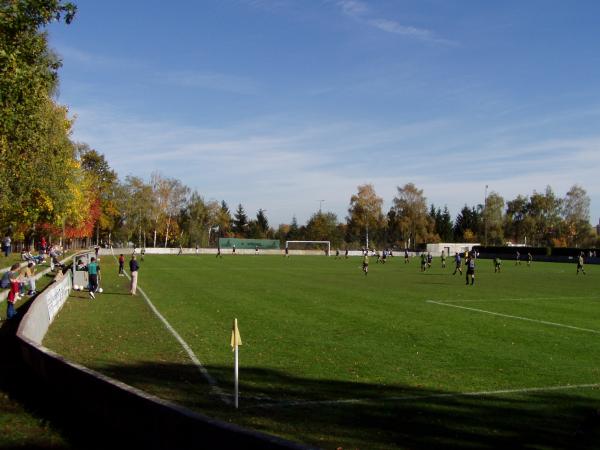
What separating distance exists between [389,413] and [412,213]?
122m

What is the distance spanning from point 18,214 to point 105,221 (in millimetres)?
57950

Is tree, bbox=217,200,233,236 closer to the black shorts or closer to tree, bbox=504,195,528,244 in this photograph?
tree, bbox=504,195,528,244

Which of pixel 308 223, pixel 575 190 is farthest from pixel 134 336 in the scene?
pixel 575 190

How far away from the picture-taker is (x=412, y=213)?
422 ft

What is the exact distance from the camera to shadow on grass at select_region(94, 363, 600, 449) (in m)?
7.52

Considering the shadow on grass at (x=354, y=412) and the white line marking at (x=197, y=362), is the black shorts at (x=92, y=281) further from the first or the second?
the shadow on grass at (x=354, y=412)

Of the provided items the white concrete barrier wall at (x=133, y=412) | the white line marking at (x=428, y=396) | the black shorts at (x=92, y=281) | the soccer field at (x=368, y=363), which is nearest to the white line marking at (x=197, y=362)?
the soccer field at (x=368, y=363)

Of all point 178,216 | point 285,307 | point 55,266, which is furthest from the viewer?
point 178,216

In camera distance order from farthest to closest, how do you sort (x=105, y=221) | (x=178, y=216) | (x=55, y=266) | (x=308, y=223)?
(x=308, y=223)
(x=178, y=216)
(x=105, y=221)
(x=55, y=266)

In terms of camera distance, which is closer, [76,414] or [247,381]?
[76,414]

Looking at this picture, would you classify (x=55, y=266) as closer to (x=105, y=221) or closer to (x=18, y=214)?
(x=18, y=214)

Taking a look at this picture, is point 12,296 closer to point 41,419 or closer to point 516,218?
point 41,419

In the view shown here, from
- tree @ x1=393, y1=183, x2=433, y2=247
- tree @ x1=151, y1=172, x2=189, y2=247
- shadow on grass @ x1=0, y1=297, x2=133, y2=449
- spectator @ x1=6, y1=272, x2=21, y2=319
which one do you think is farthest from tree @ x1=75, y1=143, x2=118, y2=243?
shadow on grass @ x1=0, y1=297, x2=133, y2=449

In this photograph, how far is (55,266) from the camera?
41.1 metres
